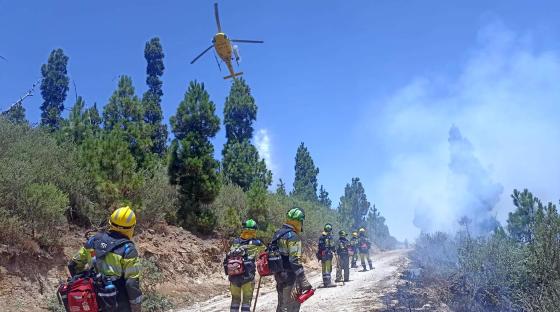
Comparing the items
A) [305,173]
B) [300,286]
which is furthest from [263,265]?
[305,173]

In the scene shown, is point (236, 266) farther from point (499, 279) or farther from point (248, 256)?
point (499, 279)

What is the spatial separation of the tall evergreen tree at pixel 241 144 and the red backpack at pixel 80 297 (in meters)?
23.4

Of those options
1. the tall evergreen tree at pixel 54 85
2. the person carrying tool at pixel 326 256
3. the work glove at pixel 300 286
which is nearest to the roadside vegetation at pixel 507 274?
the person carrying tool at pixel 326 256

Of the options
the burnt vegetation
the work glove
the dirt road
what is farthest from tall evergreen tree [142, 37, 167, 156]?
the work glove

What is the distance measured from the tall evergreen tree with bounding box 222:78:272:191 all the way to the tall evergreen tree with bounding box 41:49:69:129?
14670mm

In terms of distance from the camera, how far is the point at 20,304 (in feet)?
32.7

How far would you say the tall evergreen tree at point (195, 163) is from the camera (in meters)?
19.6

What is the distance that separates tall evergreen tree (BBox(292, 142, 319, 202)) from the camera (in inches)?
1940

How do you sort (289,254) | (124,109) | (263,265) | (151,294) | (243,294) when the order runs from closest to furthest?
(289,254) < (263,265) < (243,294) < (151,294) < (124,109)

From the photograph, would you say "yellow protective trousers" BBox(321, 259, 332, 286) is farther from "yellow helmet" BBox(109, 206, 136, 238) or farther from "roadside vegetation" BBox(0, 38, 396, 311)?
"yellow helmet" BBox(109, 206, 136, 238)

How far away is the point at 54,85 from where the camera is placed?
39344mm

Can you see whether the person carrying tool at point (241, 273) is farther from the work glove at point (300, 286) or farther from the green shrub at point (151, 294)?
the green shrub at point (151, 294)

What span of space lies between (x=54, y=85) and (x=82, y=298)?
3959cm

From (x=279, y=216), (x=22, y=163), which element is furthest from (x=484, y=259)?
(x=279, y=216)
